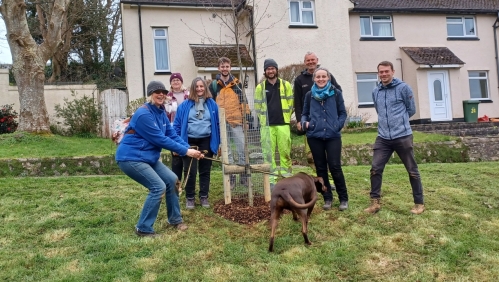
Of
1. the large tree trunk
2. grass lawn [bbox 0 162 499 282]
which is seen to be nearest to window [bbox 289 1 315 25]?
the large tree trunk

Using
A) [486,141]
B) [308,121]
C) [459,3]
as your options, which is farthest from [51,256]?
[459,3]

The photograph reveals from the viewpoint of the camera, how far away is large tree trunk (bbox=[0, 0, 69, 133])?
40.7ft

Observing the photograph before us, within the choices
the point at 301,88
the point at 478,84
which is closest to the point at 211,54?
the point at 301,88

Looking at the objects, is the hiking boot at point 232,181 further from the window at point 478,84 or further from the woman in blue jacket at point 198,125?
the window at point 478,84

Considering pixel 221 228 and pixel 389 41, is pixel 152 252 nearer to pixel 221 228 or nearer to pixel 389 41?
pixel 221 228

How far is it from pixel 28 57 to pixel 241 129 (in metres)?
9.42

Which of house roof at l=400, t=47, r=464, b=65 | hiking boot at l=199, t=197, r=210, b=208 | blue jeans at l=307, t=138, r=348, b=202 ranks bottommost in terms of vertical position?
hiking boot at l=199, t=197, r=210, b=208

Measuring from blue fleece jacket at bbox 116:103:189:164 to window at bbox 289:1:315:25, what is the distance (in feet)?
47.5

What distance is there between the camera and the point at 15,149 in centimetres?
1077

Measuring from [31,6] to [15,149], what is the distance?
57.8 ft

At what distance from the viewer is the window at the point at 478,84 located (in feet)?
69.5

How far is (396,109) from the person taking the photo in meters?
5.85

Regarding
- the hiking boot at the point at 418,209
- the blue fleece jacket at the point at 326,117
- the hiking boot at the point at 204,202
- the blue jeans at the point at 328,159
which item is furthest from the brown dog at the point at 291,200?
the hiking boot at the point at 418,209

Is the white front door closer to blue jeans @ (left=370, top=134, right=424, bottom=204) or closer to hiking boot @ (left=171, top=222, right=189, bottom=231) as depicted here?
blue jeans @ (left=370, top=134, right=424, bottom=204)
